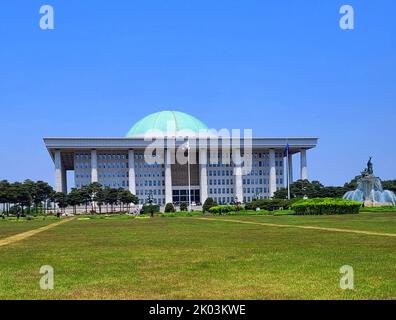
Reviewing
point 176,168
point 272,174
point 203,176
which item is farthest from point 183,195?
point 272,174

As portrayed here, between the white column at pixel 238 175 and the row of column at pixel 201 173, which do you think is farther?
the white column at pixel 238 175

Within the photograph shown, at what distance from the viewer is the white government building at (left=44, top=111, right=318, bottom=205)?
132625mm

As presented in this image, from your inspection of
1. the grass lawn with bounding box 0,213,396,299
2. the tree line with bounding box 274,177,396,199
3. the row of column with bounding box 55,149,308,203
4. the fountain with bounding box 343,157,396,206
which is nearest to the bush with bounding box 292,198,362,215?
the fountain with bounding box 343,157,396,206

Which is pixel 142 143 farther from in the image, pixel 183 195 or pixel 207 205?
pixel 207 205

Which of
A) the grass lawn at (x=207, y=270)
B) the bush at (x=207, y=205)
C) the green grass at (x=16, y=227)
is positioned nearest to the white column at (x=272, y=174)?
the bush at (x=207, y=205)

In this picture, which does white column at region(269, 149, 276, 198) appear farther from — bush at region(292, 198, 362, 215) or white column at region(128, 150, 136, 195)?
bush at region(292, 198, 362, 215)

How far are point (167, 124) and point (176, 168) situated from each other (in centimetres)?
1188

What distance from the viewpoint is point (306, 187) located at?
11331cm

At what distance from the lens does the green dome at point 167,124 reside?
13788cm

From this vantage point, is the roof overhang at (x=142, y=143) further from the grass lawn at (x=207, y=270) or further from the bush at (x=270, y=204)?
the grass lawn at (x=207, y=270)

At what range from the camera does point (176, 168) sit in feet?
471

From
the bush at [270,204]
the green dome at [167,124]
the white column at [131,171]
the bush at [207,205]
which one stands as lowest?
the bush at [207,205]
